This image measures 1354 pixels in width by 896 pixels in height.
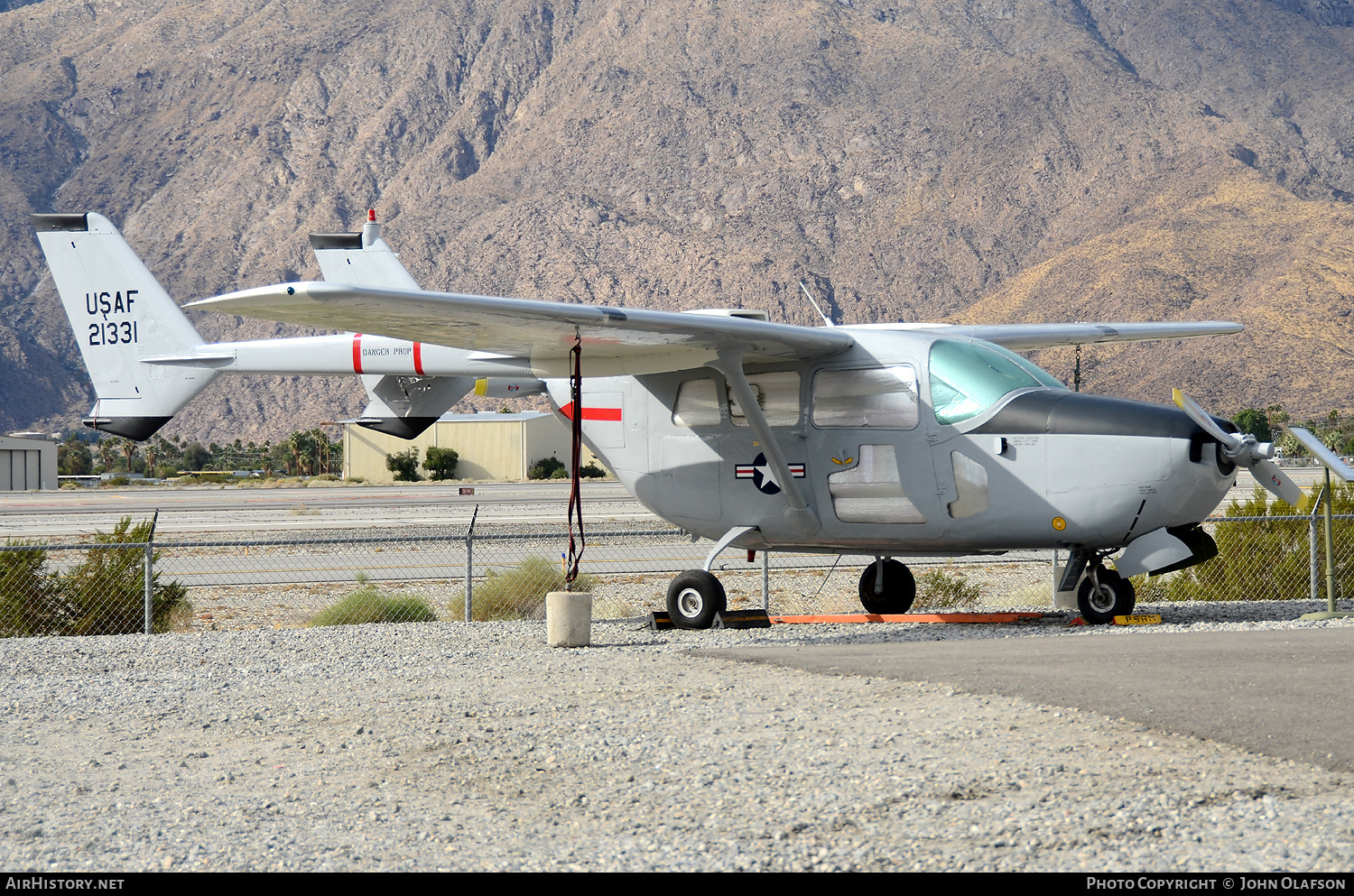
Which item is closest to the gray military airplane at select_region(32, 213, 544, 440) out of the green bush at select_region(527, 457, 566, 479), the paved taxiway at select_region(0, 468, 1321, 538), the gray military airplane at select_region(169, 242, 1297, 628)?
the gray military airplane at select_region(169, 242, 1297, 628)

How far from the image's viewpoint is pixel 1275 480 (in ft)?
37.3

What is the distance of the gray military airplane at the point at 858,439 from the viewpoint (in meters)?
11.0

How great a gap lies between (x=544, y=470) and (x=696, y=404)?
7314 cm

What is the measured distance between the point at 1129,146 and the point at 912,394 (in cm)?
15986

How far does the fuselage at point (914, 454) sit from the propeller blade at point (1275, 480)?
0.27 metres

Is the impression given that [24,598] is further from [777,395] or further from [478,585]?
[777,395]

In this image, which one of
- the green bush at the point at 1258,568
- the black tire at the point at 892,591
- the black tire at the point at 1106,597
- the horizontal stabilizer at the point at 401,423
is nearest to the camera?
the black tire at the point at 1106,597

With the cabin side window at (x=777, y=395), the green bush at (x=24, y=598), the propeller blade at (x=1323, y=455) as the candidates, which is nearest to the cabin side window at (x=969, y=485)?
the cabin side window at (x=777, y=395)

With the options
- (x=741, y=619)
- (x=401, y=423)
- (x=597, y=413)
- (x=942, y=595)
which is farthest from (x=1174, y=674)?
(x=942, y=595)

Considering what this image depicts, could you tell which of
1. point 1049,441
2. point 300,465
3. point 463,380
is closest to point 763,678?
point 1049,441

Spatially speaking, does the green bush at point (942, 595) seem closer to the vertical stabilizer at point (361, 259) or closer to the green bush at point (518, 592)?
the green bush at point (518, 592)

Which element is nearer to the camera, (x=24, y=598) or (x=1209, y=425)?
(x=1209, y=425)

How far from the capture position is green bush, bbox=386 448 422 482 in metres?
86.3

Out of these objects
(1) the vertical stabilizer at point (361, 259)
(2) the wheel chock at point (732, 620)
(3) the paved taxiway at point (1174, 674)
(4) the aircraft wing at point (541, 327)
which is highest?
(1) the vertical stabilizer at point (361, 259)
